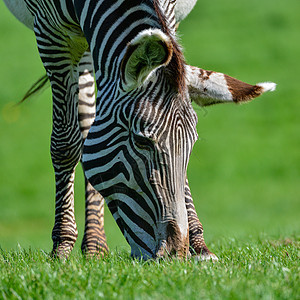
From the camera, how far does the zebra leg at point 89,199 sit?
6.79 meters

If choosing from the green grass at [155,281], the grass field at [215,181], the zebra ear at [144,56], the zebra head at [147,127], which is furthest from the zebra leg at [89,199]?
the zebra ear at [144,56]

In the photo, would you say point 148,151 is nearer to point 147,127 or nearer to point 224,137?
point 147,127

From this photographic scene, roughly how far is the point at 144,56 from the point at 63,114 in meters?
2.48

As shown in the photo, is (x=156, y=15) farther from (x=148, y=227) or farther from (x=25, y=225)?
(x=25, y=225)

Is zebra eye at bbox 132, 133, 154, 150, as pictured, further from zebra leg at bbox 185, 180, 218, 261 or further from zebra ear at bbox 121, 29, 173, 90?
zebra leg at bbox 185, 180, 218, 261

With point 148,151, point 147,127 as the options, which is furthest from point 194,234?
point 147,127

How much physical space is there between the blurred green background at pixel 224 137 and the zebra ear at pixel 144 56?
10120 mm

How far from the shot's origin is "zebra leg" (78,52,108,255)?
6.79 meters

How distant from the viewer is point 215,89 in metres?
4.54

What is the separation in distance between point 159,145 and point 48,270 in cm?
125

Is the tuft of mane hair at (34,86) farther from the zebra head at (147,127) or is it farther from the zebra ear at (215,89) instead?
the zebra ear at (215,89)

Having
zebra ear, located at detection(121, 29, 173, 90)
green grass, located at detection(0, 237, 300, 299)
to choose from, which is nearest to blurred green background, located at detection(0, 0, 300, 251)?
green grass, located at detection(0, 237, 300, 299)

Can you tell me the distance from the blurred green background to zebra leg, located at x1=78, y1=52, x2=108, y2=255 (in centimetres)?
702

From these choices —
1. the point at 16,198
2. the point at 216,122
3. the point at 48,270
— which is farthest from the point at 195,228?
the point at 216,122
